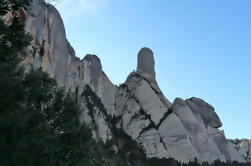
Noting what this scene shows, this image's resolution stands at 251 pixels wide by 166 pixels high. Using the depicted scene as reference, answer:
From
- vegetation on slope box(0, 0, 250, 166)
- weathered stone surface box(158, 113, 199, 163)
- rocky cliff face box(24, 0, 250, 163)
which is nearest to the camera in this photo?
vegetation on slope box(0, 0, 250, 166)

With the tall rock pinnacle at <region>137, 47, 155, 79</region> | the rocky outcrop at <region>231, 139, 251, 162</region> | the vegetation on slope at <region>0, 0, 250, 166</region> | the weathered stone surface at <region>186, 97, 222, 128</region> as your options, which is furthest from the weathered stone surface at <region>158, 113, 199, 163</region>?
the rocky outcrop at <region>231, 139, 251, 162</region>

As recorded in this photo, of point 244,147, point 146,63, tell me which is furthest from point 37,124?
point 244,147

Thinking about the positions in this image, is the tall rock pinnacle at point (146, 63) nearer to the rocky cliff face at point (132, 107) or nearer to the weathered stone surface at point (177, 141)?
the rocky cliff face at point (132, 107)

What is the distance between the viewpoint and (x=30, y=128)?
28328 millimetres

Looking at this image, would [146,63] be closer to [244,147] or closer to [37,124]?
[244,147]

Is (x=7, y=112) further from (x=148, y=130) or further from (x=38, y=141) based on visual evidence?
(x=148, y=130)

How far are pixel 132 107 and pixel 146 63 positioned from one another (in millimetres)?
15462

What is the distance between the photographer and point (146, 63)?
336 ft

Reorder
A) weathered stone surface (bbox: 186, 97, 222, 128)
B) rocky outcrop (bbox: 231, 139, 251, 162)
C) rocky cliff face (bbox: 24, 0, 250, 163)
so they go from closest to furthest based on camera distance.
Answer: rocky cliff face (bbox: 24, 0, 250, 163) < weathered stone surface (bbox: 186, 97, 222, 128) < rocky outcrop (bbox: 231, 139, 251, 162)

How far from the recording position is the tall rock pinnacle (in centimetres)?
10019

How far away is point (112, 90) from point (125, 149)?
16119 millimetres

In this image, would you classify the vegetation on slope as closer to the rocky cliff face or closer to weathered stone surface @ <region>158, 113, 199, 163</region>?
the rocky cliff face

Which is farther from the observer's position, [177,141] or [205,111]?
[205,111]

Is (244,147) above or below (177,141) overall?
above
